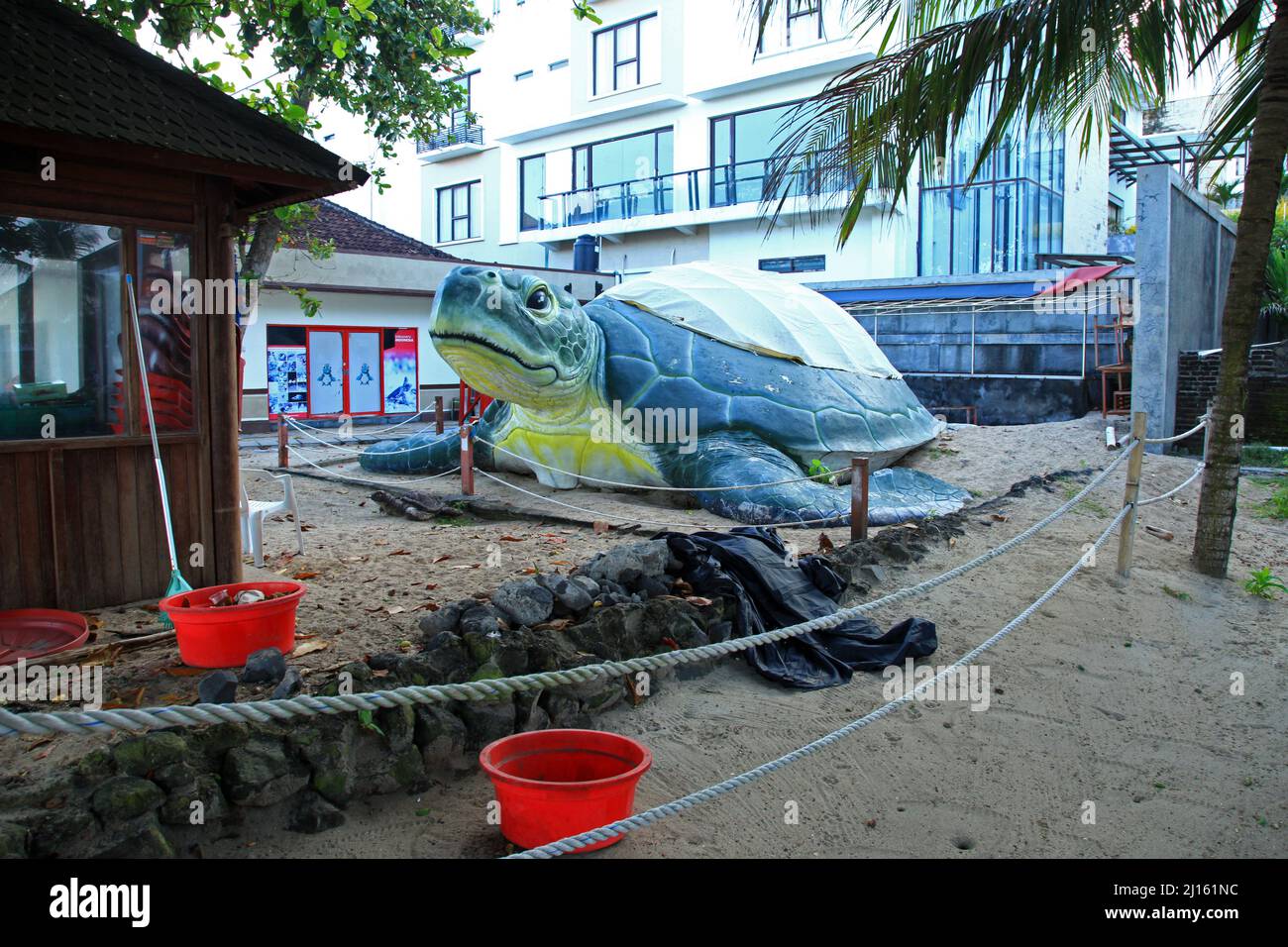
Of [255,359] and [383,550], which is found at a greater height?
[255,359]

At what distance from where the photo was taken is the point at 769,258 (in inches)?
985

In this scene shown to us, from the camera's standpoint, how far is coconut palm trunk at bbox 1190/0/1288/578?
621cm

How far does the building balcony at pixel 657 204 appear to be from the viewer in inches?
1005

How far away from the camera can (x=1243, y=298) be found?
21.3ft

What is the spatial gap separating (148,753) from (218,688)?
0.56 metres

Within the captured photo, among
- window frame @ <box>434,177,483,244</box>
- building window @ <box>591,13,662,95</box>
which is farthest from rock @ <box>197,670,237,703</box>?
window frame @ <box>434,177,483,244</box>

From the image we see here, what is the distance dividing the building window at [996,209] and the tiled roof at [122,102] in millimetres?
18620

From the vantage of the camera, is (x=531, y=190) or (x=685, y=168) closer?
(x=685, y=168)

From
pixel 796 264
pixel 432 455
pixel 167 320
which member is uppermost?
pixel 796 264

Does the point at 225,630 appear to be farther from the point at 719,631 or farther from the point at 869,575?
the point at 869,575

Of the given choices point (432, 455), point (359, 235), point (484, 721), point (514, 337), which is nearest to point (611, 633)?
point (484, 721)

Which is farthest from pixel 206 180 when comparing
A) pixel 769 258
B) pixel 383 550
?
pixel 769 258
